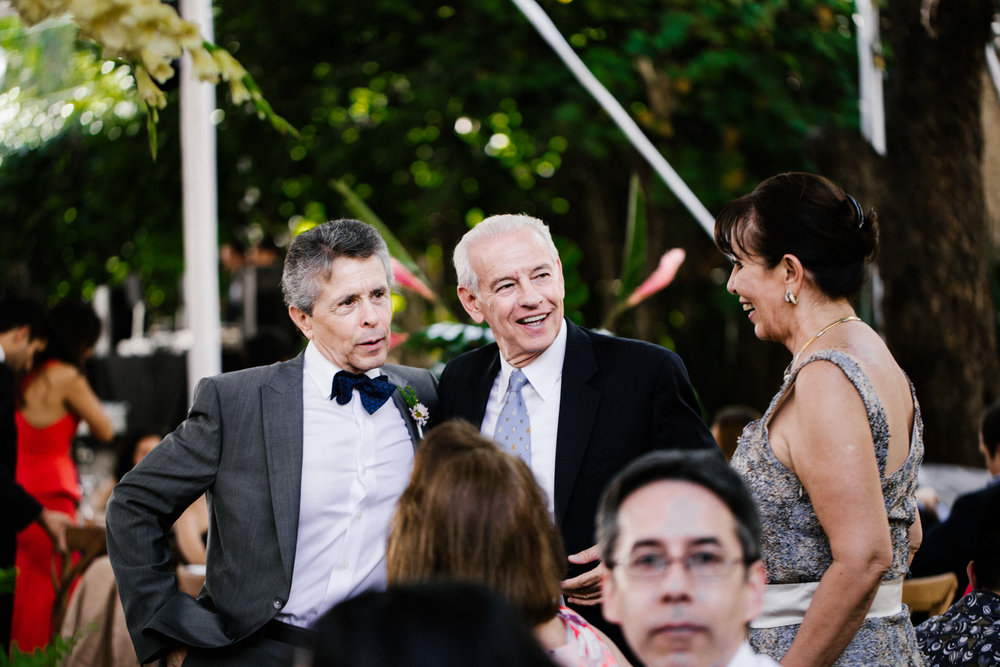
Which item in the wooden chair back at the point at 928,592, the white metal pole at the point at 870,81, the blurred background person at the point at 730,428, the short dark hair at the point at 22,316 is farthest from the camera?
the white metal pole at the point at 870,81

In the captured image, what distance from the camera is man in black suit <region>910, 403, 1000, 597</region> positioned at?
11.3 feet

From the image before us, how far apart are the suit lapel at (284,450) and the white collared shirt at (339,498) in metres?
0.03

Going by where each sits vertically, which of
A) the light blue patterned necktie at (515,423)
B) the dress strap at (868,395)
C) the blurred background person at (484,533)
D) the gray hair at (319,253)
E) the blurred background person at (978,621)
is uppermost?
the gray hair at (319,253)

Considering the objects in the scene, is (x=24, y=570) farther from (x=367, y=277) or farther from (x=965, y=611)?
(x=965, y=611)

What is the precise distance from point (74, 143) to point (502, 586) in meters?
8.19

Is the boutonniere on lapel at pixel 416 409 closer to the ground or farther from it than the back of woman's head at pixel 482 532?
farther from it

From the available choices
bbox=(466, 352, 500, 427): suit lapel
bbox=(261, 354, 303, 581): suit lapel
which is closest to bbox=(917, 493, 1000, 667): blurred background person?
bbox=(466, 352, 500, 427): suit lapel

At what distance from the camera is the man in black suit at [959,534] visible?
346 centimetres

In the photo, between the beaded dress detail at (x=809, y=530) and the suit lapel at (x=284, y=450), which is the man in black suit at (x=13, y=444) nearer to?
the suit lapel at (x=284, y=450)

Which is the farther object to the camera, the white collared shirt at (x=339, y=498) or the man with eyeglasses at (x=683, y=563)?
the white collared shirt at (x=339, y=498)

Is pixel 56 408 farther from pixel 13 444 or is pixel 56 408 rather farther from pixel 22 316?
pixel 13 444

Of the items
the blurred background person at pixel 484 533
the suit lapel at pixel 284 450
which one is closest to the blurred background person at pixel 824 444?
the blurred background person at pixel 484 533

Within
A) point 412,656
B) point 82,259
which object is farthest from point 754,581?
point 82,259

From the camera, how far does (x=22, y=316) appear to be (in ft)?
15.2
